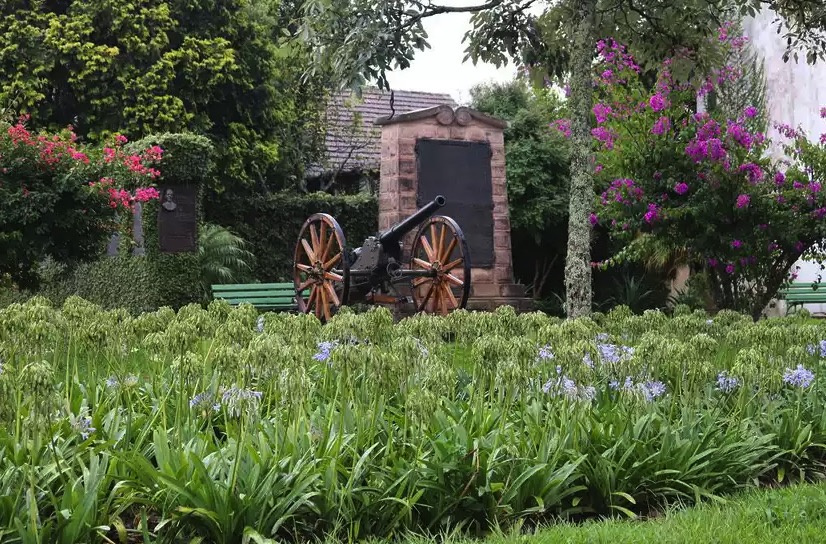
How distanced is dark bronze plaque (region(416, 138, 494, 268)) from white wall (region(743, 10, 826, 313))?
6.70 meters

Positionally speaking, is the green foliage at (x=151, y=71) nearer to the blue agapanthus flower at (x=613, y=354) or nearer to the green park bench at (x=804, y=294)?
the green park bench at (x=804, y=294)

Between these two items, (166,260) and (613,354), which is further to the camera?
(166,260)

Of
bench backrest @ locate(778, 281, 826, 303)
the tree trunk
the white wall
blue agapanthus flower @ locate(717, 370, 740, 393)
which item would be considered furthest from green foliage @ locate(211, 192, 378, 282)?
blue agapanthus flower @ locate(717, 370, 740, 393)

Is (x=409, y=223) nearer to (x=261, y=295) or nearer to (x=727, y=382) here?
(x=261, y=295)

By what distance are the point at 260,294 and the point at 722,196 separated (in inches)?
253

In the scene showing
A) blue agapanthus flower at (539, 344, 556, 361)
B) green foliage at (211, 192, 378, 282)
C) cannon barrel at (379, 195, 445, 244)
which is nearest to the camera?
blue agapanthus flower at (539, 344, 556, 361)

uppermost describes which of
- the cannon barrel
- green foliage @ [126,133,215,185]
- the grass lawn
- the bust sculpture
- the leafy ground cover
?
green foliage @ [126,133,215,185]

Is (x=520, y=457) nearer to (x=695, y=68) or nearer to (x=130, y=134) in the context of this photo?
(x=695, y=68)

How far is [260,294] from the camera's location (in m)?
13.8

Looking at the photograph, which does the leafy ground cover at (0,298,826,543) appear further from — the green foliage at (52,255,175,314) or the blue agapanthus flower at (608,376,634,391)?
the green foliage at (52,255,175,314)

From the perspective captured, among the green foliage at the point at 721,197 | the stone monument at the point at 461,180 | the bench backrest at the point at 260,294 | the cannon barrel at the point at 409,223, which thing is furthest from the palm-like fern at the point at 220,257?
the green foliage at the point at 721,197

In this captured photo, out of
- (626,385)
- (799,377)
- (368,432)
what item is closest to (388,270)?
(799,377)

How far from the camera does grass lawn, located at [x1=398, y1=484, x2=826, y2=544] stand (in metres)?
3.58

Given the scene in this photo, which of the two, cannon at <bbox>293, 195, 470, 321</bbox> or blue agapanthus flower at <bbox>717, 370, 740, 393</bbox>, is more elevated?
cannon at <bbox>293, 195, 470, 321</bbox>
